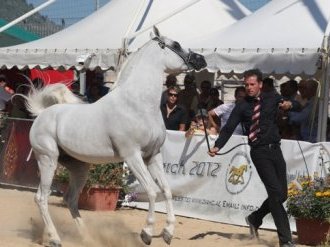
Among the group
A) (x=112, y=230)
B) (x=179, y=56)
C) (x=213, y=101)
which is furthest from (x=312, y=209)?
(x=213, y=101)

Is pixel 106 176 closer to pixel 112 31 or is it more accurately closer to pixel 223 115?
pixel 223 115

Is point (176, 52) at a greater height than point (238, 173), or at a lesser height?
greater

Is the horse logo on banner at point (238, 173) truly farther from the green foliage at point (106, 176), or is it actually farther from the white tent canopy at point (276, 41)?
the green foliage at point (106, 176)

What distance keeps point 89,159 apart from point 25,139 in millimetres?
5722

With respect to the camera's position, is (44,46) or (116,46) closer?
(116,46)

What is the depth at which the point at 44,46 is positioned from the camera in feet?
45.2

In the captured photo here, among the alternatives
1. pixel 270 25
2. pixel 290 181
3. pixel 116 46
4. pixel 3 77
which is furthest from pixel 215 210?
pixel 3 77

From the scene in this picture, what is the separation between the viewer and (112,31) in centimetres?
1362

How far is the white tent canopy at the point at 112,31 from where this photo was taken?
12.9m

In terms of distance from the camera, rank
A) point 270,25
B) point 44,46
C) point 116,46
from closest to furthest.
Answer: point 270,25 → point 116,46 → point 44,46

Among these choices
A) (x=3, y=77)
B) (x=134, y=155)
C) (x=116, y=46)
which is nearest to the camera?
(x=134, y=155)

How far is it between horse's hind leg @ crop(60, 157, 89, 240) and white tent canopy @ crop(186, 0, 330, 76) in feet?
11.0

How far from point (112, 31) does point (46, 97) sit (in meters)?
4.93

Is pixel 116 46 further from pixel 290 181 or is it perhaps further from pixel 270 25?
pixel 290 181
